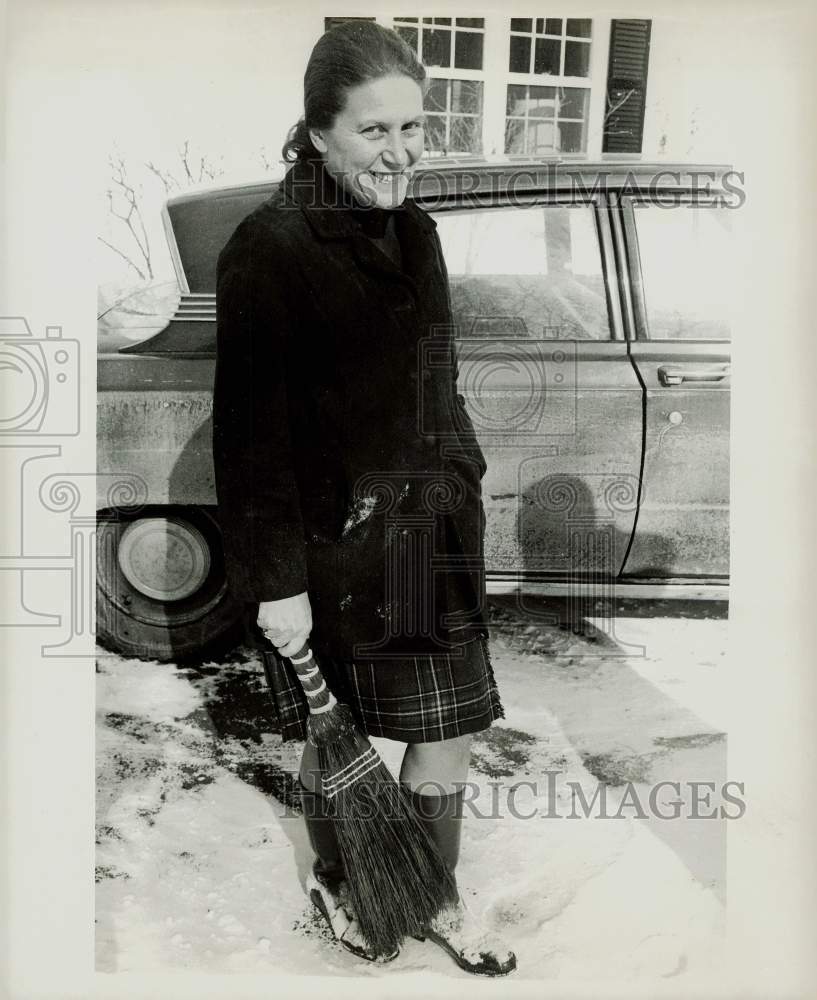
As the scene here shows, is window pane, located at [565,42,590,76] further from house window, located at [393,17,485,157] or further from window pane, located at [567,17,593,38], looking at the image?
house window, located at [393,17,485,157]

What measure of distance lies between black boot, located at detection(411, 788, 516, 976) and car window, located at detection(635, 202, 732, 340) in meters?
1.21

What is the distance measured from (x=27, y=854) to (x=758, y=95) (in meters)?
2.37

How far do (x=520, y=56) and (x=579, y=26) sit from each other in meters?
0.14

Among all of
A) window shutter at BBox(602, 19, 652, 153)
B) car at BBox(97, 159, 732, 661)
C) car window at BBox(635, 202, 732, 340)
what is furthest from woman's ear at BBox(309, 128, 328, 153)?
car window at BBox(635, 202, 732, 340)

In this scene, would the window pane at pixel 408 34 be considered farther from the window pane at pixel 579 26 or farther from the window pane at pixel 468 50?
the window pane at pixel 579 26

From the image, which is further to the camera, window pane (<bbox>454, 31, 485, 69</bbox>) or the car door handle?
the car door handle

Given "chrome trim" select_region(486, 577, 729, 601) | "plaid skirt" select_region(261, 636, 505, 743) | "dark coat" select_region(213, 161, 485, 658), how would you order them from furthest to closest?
"chrome trim" select_region(486, 577, 729, 601) → "plaid skirt" select_region(261, 636, 505, 743) → "dark coat" select_region(213, 161, 485, 658)

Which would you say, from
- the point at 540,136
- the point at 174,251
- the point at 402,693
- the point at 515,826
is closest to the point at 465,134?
the point at 540,136

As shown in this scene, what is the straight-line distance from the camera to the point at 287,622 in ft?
5.81

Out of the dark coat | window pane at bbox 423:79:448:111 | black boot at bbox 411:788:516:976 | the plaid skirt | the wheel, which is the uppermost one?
window pane at bbox 423:79:448:111

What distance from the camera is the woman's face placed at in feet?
5.79

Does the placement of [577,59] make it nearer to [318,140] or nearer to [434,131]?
[434,131]

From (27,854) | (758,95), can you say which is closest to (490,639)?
(27,854)

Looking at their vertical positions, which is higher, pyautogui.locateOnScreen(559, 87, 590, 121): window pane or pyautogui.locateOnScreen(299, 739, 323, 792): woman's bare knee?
pyautogui.locateOnScreen(559, 87, 590, 121): window pane
